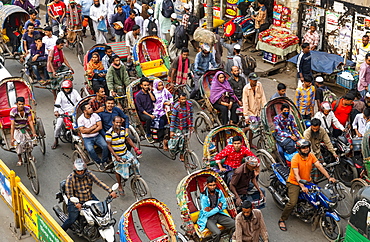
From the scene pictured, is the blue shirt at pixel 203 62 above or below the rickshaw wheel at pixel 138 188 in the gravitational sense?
above

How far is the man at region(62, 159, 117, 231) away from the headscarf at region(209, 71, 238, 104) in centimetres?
390

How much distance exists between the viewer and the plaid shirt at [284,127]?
11.4m

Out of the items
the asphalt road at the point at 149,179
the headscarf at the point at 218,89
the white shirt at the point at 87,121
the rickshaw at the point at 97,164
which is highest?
the white shirt at the point at 87,121

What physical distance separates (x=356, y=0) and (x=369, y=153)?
6250mm

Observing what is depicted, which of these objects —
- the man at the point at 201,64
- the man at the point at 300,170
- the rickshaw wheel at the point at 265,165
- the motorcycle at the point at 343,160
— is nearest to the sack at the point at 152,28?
Answer: the man at the point at 201,64

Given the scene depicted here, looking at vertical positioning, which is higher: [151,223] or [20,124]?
[20,124]

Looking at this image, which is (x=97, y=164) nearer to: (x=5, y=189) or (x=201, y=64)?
(x=5, y=189)

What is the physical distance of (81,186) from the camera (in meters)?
10.0

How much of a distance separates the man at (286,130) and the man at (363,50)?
166 inches

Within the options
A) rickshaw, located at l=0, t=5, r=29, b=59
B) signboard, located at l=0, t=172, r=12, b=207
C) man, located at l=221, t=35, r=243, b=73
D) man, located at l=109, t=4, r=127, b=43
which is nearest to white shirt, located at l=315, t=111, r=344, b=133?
man, located at l=221, t=35, r=243, b=73

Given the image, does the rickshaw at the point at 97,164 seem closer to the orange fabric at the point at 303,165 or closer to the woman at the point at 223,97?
the woman at the point at 223,97

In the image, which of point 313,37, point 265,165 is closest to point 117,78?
point 265,165

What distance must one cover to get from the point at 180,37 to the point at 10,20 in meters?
5.06

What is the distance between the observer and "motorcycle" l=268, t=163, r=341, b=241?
981 centimetres
